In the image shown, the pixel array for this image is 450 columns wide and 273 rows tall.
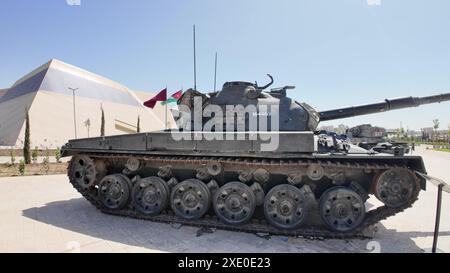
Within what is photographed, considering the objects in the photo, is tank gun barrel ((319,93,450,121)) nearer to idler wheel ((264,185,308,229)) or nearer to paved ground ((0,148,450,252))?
paved ground ((0,148,450,252))

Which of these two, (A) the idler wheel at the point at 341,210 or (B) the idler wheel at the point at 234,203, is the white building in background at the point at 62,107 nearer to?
(B) the idler wheel at the point at 234,203

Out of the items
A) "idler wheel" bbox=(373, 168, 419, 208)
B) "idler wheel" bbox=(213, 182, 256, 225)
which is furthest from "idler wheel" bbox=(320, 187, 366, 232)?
"idler wheel" bbox=(213, 182, 256, 225)

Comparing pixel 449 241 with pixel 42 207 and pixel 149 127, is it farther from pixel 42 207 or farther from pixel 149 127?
pixel 149 127

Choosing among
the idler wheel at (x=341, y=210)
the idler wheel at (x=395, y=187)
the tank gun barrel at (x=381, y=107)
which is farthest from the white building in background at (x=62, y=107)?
the idler wheel at (x=395, y=187)

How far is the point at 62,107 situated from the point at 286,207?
59.5m

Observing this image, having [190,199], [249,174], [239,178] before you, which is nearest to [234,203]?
[239,178]

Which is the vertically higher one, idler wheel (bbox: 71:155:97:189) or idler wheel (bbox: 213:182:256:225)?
idler wheel (bbox: 71:155:97:189)

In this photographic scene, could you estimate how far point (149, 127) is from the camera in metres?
69.8

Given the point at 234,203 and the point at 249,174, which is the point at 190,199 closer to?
the point at 234,203

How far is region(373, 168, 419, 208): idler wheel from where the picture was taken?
5668 millimetres

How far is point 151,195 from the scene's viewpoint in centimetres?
714

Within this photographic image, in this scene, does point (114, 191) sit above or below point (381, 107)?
below

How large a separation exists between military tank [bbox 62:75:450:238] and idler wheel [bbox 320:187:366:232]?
2 cm
